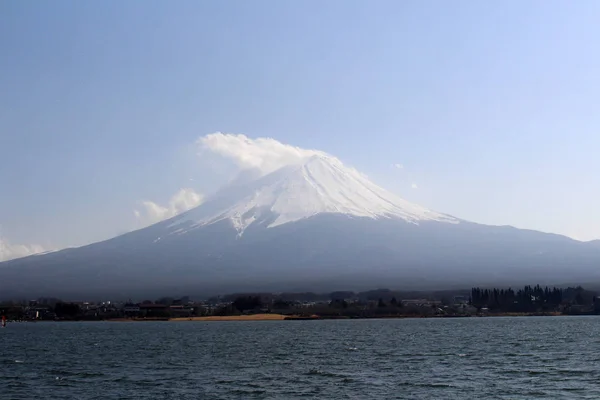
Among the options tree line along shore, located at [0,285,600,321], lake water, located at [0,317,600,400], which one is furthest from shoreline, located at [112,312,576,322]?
lake water, located at [0,317,600,400]

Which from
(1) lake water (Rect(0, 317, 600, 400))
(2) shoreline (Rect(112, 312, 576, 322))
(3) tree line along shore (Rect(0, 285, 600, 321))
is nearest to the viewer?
(1) lake water (Rect(0, 317, 600, 400))

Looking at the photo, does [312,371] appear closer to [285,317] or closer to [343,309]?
[285,317]

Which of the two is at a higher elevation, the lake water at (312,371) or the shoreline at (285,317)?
the shoreline at (285,317)

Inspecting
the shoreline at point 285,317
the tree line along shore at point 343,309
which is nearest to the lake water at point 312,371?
the shoreline at point 285,317

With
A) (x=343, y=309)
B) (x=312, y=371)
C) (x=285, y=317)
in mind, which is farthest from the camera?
(x=343, y=309)

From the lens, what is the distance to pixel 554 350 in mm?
48375

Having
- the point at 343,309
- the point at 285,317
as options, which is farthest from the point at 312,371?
the point at 343,309


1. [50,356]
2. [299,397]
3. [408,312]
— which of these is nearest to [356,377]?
[299,397]

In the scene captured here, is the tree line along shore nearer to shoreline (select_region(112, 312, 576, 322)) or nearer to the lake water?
shoreline (select_region(112, 312, 576, 322))

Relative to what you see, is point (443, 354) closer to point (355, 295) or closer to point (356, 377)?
point (356, 377)

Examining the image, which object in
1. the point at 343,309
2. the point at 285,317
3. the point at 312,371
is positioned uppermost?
the point at 343,309

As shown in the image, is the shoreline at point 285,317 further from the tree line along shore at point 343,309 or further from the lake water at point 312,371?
the lake water at point 312,371

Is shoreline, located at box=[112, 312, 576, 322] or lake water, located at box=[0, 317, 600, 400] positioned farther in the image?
shoreline, located at box=[112, 312, 576, 322]

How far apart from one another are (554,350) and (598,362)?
873cm
